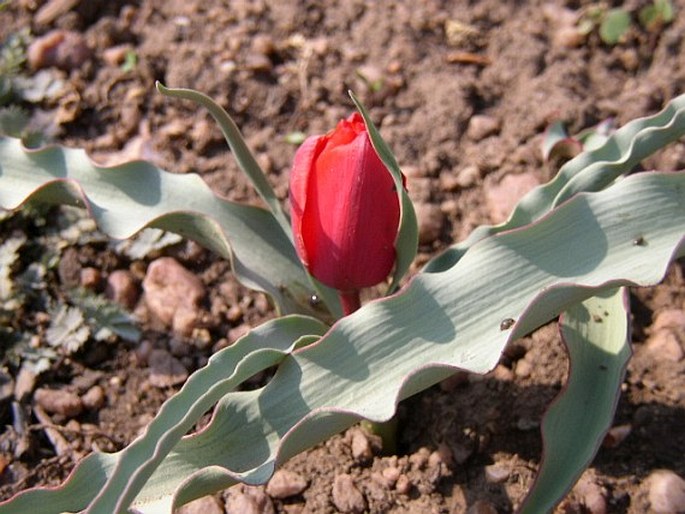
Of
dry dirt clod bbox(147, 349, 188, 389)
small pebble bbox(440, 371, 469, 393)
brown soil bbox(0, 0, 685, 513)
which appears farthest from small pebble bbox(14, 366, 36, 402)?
small pebble bbox(440, 371, 469, 393)

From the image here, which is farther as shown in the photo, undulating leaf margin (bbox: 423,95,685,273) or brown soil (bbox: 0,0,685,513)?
brown soil (bbox: 0,0,685,513)

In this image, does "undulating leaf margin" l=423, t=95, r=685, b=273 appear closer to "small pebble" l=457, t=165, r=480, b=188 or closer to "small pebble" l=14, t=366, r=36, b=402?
"small pebble" l=457, t=165, r=480, b=188

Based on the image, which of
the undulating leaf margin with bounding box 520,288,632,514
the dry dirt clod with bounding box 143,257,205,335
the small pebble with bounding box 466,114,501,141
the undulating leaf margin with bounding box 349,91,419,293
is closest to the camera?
the undulating leaf margin with bounding box 349,91,419,293

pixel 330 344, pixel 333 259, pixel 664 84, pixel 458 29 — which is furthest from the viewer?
pixel 458 29

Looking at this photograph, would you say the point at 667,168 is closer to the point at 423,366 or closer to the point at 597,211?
the point at 597,211

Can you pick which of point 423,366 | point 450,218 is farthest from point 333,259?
point 450,218

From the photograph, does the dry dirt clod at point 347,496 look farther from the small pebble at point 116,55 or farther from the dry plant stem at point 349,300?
the small pebble at point 116,55

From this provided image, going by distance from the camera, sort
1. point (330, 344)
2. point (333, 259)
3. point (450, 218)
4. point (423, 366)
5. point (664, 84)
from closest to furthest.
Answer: point (423, 366) → point (330, 344) → point (333, 259) → point (450, 218) → point (664, 84)
